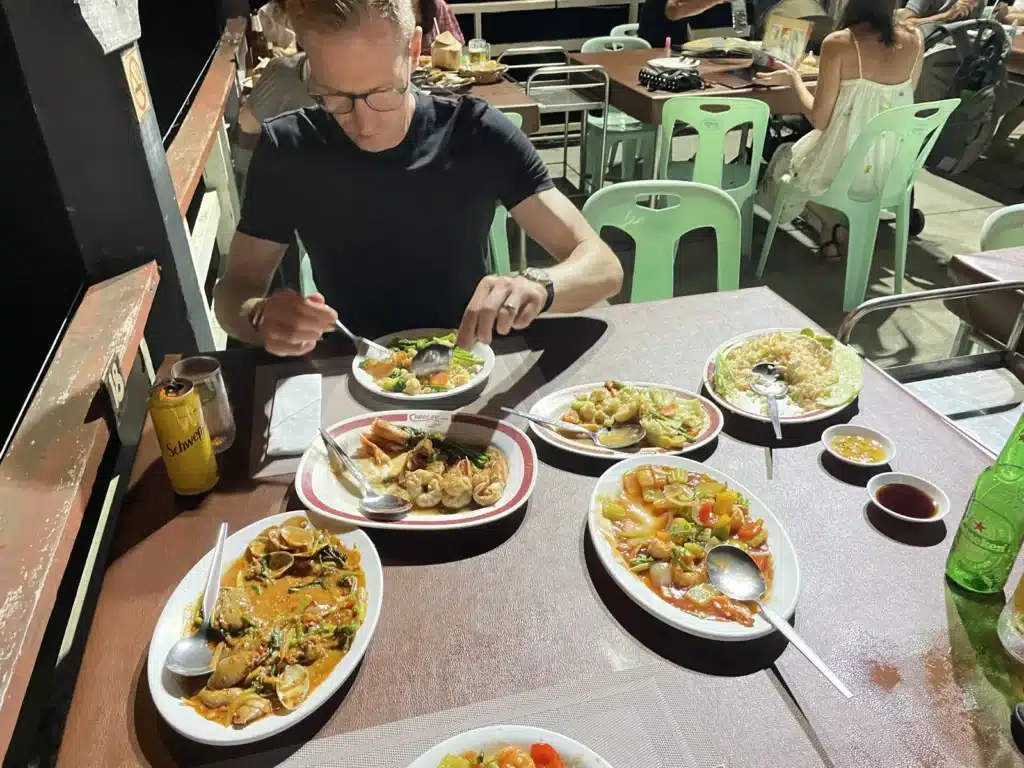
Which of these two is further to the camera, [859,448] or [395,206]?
[395,206]

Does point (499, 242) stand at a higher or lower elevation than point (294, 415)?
lower

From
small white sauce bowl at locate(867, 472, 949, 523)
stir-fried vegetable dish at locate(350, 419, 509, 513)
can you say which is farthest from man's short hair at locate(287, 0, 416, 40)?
small white sauce bowl at locate(867, 472, 949, 523)

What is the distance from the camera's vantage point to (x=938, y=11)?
5531mm

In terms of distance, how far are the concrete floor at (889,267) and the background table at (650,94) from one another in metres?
0.82

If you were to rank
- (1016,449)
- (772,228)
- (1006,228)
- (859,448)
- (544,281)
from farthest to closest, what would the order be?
1. (772,228)
2. (1006,228)
3. (544,281)
4. (859,448)
5. (1016,449)

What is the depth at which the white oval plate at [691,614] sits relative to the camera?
2.92 feet

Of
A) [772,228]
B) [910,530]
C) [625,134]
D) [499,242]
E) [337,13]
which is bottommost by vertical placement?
[772,228]

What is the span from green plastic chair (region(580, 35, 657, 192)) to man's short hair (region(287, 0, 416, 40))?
124 inches

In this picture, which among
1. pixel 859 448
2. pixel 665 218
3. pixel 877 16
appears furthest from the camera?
pixel 877 16

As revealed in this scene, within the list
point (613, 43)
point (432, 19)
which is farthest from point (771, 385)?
point (613, 43)

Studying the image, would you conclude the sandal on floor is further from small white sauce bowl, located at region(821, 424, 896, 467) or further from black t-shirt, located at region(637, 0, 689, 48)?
small white sauce bowl, located at region(821, 424, 896, 467)

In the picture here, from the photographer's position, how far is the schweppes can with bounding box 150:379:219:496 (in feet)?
3.54

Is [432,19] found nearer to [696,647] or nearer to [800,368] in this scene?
[800,368]

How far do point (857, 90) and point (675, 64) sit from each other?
3.66 ft
